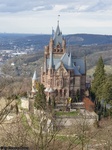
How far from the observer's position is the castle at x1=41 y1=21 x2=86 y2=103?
1964 inches

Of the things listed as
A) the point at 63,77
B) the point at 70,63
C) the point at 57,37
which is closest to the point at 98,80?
the point at 70,63

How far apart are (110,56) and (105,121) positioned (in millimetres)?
134482

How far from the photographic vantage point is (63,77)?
50.0 meters

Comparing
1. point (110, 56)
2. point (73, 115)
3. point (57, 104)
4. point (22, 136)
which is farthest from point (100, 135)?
point (110, 56)

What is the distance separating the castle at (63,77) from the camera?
164 ft

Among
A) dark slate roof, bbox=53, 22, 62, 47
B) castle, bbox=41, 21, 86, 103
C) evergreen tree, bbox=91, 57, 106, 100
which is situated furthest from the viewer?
dark slate roof, bbox=53, 22, 62, 47

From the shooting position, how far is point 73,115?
145 ft

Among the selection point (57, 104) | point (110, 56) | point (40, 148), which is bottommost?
point (110, 56)

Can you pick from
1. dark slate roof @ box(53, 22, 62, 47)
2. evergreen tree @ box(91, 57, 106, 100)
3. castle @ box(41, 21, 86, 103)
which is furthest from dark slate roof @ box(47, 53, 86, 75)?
dark slate roof @ box(53, 22, 62, 47)

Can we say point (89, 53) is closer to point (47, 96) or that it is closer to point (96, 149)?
point (47, 96)

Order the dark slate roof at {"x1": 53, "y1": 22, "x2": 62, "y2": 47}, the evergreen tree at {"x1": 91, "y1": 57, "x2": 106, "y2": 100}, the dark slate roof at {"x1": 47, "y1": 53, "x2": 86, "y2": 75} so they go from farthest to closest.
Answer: the dark slate roof at {"x1": 53, "y1": 22, "x2": 62, "y2": 47}
the evergreen tree at {"x1": 91, "y1": 57, "x2": 106, "y2": 100}
the dark slate roof at {"x1": 47, "y1": 53, "x2": 86, "y2": 75}

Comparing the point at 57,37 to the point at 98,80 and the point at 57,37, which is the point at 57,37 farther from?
the point at 98,80

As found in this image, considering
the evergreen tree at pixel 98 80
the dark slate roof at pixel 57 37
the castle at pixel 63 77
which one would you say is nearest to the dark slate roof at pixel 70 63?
the castle at pixel 63 77

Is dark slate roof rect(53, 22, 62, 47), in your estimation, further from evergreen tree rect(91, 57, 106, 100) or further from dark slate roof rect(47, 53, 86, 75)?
evergreen tree rect(91, 57, 106, 100)
